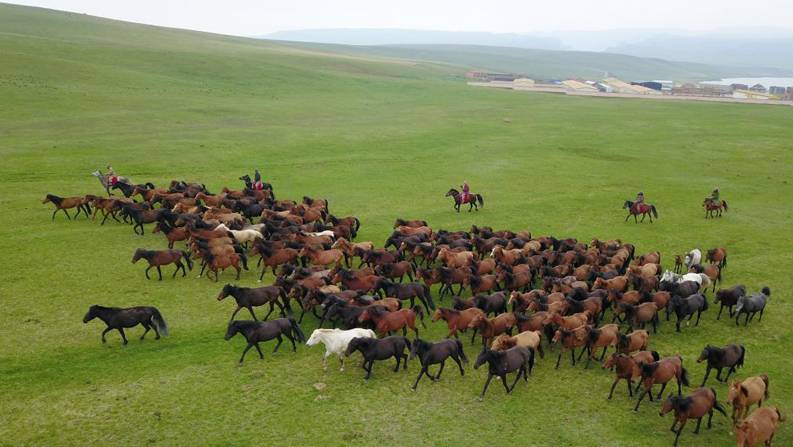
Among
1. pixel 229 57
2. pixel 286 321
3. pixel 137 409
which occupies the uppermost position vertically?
pixel 229 57

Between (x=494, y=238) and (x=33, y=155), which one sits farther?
(x=33, y=155)

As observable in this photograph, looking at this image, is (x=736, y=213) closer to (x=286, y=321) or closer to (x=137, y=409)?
(x=286, y=321)

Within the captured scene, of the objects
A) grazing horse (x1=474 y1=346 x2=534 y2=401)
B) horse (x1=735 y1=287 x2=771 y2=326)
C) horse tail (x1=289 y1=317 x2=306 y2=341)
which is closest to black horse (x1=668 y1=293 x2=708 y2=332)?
horse (x1=735 y1=287 x2=771 y2=326)

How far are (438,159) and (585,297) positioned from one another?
74.0ft

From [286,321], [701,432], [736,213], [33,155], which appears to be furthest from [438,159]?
[701,432]

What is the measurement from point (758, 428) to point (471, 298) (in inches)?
243

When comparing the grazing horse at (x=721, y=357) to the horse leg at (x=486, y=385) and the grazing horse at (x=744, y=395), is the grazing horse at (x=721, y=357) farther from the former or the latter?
the horse leg at (x=486, y=385)

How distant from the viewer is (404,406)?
34.5ft

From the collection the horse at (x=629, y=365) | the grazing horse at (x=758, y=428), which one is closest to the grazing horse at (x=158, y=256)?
the horse at (x=629, y=365)

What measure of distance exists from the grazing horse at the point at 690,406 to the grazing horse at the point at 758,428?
0.55 meters

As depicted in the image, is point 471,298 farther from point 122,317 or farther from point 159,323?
point 122,317

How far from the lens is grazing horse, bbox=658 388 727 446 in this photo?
9.69m

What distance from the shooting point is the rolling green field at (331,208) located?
1013cm

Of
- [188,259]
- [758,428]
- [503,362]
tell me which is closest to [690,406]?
[758,428]
